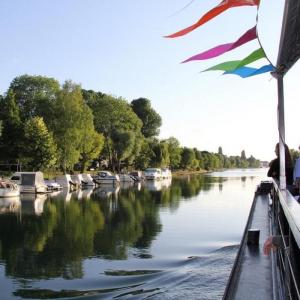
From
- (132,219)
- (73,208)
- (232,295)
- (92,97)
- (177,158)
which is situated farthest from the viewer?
(177,158)

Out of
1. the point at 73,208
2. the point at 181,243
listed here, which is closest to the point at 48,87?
the point at 73,208

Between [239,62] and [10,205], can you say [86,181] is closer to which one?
[10,205]

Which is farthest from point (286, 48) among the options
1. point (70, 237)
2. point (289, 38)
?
point (70, 237)

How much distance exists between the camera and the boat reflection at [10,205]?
32625 mm

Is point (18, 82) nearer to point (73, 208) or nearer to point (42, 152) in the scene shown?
point (42, 152)

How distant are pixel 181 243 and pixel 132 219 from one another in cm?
892

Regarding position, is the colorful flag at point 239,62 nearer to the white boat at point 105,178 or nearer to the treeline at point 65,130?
the treeline at point 65,130

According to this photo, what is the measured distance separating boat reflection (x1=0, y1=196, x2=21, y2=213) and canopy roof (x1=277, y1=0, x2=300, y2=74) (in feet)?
94.0

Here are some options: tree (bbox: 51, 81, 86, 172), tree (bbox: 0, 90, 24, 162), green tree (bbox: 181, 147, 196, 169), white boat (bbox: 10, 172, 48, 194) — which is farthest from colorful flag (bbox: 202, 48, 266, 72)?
green tree (bbox: 181, 147, 196, 169)

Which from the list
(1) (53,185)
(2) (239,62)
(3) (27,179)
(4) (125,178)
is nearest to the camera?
(2) (239,62)

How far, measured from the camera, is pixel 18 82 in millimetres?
79312

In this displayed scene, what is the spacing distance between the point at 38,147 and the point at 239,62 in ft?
183

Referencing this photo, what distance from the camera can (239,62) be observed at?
5445mm

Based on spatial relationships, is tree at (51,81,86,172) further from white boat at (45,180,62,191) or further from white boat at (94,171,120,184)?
white boat at (45,180,62,191)
